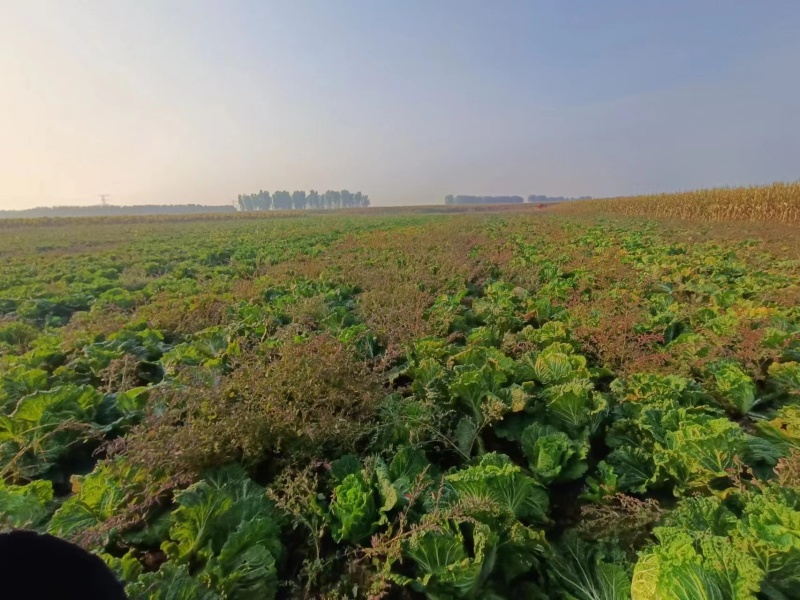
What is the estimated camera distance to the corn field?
19.5m

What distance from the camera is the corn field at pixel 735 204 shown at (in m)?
19.5

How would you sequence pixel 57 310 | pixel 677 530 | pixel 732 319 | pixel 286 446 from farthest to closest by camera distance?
pixel 57 310
pixel 732 319
pixel 286 446
pixel 677 530

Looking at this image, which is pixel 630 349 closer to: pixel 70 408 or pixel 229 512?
pixel 229 512

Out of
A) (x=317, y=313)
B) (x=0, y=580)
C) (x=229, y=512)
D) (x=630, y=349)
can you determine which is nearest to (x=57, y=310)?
(x=317, y=313)

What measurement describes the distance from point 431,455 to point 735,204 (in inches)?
1115

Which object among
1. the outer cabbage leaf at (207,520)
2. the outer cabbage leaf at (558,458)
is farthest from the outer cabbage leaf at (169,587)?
the outer cabbage leaf at (558,458)

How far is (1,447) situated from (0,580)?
8.60 feet

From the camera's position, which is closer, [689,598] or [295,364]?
[689,598]

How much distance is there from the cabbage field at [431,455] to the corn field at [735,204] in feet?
67.5

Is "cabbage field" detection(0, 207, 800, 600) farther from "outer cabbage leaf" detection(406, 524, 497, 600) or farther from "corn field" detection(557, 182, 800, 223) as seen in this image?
"corn field" detection(557, 182, 800, 223)

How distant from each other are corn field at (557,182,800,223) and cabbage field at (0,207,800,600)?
20580mm

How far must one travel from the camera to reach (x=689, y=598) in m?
1.43

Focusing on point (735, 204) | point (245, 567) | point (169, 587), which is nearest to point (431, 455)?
point (245, 567)

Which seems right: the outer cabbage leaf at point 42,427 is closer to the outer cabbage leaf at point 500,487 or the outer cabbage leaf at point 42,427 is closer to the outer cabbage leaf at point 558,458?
the outer cabbage leaf at point 500,487
